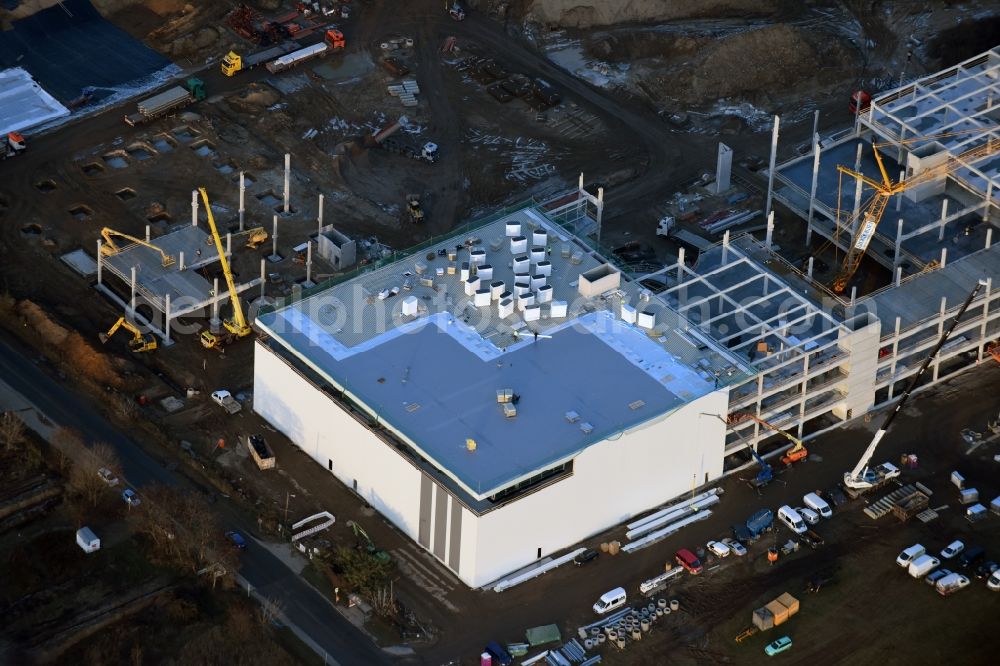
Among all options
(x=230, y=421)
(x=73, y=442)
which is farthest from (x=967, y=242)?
(x=73, y=442)

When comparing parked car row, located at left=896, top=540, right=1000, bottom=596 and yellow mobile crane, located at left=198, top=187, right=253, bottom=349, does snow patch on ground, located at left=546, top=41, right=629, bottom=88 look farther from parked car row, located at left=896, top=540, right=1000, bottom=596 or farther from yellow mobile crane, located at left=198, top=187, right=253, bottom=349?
parked car row, located at left=896, top=540, right=1000, bottom=596

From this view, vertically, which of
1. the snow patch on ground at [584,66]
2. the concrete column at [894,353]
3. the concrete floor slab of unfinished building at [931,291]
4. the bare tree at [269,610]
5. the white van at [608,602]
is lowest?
the bare tree at [269,610]

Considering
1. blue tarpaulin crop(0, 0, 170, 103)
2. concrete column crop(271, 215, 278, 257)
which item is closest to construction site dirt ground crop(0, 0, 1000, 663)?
concrete column crop(271, 215, 278, 257)

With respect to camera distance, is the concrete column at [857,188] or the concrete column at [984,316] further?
the concrete column at [857,188]

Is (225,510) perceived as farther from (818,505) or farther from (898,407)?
(898,407)

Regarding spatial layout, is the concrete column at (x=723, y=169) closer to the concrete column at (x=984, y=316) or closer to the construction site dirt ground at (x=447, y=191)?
the construction site dirt ground at (x=447, y=191)

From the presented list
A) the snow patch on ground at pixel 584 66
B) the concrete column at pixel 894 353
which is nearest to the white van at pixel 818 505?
the concrete column at pixel 894 353

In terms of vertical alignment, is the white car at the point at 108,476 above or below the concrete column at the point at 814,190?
below
